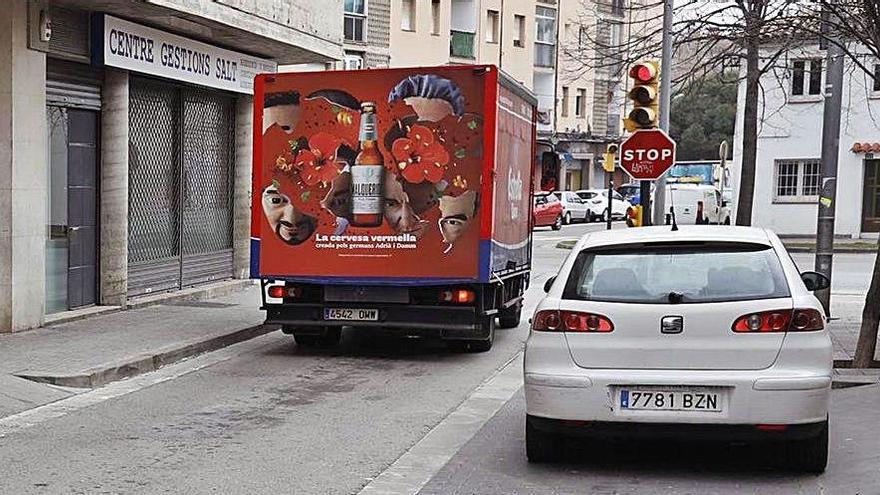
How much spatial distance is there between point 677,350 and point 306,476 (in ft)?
7.82

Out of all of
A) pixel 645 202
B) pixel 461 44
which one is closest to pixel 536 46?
pixel 461 44

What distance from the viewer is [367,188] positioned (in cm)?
1225

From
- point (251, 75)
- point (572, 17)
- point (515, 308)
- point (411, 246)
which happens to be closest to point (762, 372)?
point (411, 246)

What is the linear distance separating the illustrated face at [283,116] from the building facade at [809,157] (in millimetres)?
26838

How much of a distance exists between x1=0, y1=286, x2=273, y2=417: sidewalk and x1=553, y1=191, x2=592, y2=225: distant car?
35371 millimetres

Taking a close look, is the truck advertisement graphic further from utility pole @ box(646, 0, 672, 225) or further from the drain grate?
utility pole @ box(646, 0, 672, 225)

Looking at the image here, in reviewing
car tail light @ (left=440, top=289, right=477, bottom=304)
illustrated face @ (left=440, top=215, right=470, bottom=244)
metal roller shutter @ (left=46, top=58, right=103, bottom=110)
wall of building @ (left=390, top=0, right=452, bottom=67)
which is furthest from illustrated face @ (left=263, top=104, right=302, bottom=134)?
wall of building @ (left=390, top=0, right=452, bottom=67)

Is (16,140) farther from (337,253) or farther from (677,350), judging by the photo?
(677,350)

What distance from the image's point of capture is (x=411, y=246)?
12.2m

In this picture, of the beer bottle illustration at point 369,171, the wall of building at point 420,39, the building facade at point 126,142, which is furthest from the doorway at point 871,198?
the beer bottle illustration at point 369,171

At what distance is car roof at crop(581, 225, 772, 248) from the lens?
736cm

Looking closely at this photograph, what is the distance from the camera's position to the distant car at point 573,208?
5117 cm

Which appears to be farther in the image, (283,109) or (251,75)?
(251,75)

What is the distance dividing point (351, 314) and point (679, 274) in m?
5.73
